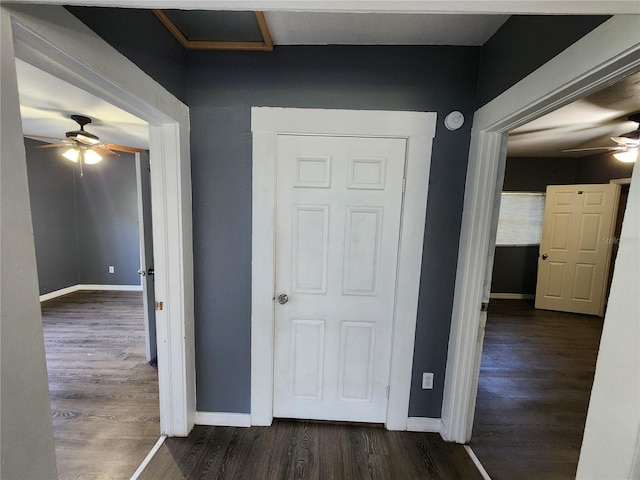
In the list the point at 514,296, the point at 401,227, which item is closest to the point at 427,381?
the point at 401,227

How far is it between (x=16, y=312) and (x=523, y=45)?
2.02 meters

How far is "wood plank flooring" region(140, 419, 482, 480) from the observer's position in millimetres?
1533

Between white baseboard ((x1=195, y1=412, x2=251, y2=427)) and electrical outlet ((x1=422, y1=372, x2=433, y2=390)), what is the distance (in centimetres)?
117

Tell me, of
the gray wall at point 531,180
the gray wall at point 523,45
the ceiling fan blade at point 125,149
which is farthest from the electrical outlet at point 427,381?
the gray wall at point 531,180

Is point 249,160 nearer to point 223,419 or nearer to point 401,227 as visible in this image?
point 401,227

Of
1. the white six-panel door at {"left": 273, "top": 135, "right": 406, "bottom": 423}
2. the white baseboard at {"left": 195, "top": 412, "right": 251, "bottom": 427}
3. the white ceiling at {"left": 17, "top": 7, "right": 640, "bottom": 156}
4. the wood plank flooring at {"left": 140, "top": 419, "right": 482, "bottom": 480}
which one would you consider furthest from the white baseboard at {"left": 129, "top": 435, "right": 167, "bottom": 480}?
the white ceiling at {"left": 17, "top": 7, "right": 640, "bottom": 156}

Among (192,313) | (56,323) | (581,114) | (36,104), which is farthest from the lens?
(56,323)

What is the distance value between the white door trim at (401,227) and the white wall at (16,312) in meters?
1.03

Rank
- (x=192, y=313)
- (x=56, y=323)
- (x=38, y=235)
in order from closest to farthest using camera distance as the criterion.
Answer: (x=192, y=313), (x=56, y=323), (x=38, y=235)

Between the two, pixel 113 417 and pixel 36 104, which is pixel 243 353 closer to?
pixel 113 417

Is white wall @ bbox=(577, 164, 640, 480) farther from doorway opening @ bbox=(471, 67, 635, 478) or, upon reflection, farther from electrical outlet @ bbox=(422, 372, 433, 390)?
doorway opening @ bbox=(471, 67, 635, 478)

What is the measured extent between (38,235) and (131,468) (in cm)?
418

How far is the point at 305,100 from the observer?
1.59 meters

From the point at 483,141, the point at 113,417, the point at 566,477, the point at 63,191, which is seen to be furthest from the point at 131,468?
the point at 63,191
